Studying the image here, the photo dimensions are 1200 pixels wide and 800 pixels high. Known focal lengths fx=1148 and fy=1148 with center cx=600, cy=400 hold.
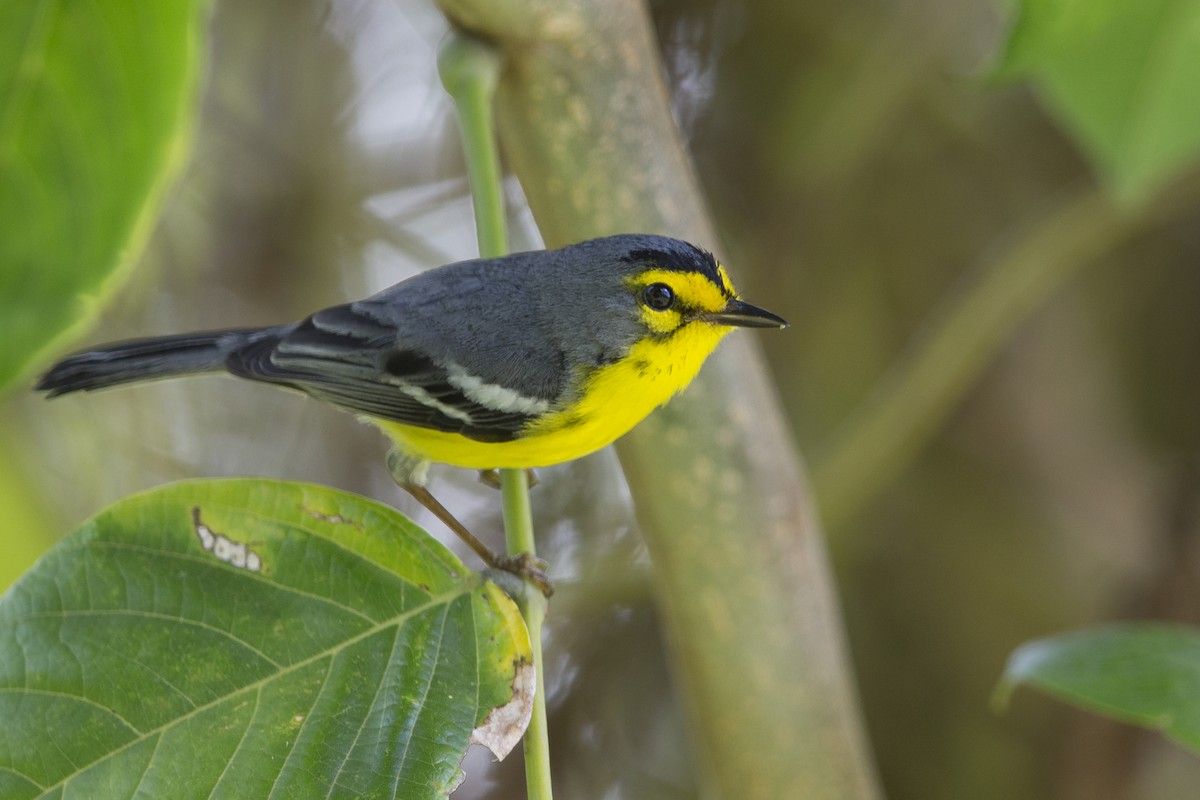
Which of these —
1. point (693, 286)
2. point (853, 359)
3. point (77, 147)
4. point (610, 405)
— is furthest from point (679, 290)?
point (853, 359)

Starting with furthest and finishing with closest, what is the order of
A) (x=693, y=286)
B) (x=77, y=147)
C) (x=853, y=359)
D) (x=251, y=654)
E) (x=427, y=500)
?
(x=853, y=359) → (x=427, y=500) → (x=693, y=286) → (x=77, y=147) → (x=251, y=654)

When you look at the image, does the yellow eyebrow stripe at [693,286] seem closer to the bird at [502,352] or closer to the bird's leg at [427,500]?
the bird at [502,352]

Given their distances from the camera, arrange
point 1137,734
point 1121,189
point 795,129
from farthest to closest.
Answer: point 795,129
point 1137,734
point 1121,189

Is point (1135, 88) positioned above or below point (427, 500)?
above

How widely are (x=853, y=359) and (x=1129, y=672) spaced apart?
179cm

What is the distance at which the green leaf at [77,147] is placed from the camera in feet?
5.75

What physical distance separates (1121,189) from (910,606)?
1.51m

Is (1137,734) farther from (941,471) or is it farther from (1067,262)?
(1067,262)

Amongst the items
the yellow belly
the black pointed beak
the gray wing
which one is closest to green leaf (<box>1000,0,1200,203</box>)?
the black pointed beak

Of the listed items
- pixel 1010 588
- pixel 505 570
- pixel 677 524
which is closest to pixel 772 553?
pixel 677 524

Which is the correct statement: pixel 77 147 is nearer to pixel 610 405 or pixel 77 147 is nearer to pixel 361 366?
pixel 361 366

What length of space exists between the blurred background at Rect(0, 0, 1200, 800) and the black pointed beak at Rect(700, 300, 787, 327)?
3.49 feet

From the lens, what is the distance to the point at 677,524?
1.89 metres

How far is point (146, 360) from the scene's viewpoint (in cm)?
215
